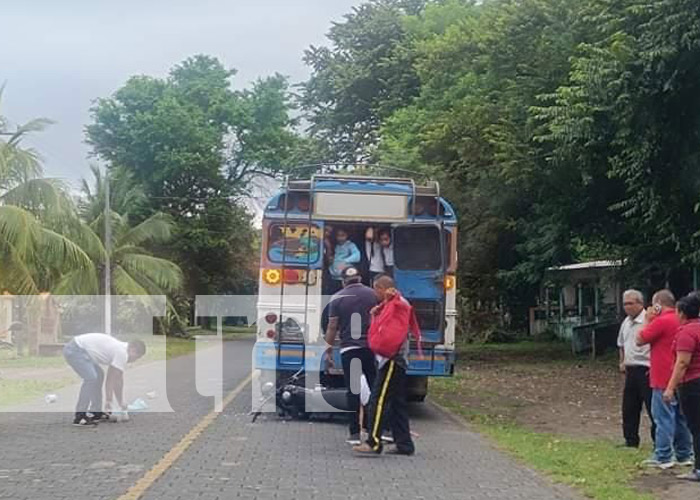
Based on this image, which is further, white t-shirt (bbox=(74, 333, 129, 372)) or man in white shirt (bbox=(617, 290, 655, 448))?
white t-shirt (bbox=(74, 333, 129, 372))

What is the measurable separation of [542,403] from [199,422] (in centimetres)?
680

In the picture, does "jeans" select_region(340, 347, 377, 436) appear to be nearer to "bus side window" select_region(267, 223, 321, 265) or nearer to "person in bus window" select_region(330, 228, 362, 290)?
"bus side window" select_region(267, 223, 321, 265)

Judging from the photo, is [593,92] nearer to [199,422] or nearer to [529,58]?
[529,58]

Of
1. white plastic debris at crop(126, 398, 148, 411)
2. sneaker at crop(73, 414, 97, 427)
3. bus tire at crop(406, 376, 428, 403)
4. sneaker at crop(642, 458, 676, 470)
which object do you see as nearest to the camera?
sneaker at crop(642, 458, 676, 470)

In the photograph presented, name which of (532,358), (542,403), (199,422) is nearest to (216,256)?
(532,358)

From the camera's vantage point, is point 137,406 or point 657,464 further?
point 137,406

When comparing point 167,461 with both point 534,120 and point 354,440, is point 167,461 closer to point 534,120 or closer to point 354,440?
point 354,440

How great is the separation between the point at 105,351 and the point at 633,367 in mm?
6240

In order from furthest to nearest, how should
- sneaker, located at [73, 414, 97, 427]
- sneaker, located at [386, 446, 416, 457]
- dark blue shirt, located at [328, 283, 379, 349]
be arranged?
sneaker, located at [73, 414, 97, 427] < dark blue shirt, located at [328, 283, 379, 349] < sneaker, located at [386, 446, 416, 457]

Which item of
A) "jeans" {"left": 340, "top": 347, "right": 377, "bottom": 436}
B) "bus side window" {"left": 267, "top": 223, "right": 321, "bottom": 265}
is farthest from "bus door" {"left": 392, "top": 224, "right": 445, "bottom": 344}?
"jeans" {"left": 340, "top": 347, "right": 377, "bottom": 436}

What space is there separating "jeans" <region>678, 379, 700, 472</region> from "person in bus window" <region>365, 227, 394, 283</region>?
5.32 metres

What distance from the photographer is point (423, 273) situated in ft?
45.5

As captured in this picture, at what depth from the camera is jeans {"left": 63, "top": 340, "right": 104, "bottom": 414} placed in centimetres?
1266

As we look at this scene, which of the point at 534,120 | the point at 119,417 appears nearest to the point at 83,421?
the point at 119,417
